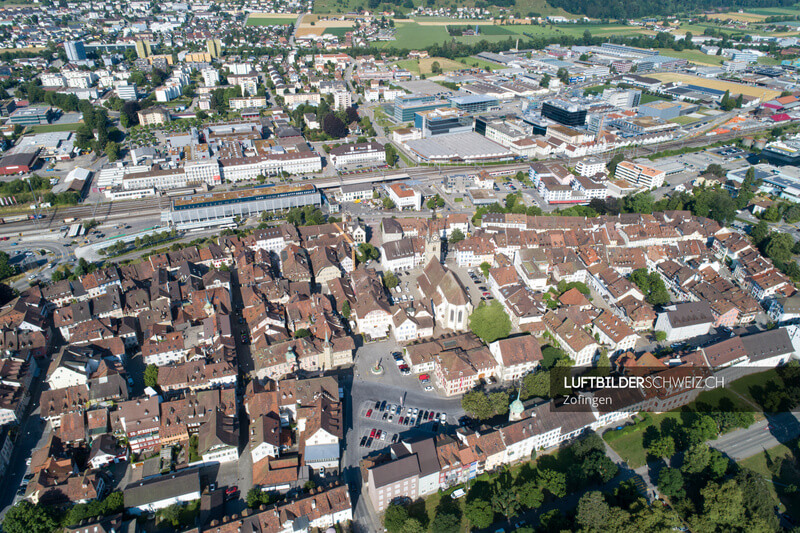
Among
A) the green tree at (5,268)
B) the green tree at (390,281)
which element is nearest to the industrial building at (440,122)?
the green tree at (390,281)

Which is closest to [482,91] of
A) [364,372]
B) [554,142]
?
[554,142]

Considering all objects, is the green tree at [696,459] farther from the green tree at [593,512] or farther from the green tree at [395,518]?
the green tree at [395,518]

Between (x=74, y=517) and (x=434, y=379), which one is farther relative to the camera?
(x=434, y=379)

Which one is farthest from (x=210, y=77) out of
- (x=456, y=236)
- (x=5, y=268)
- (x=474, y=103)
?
(x=456, y=236)

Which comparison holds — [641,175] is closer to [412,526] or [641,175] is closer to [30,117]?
[412,526]

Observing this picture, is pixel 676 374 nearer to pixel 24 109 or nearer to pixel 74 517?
pixel 74 517
